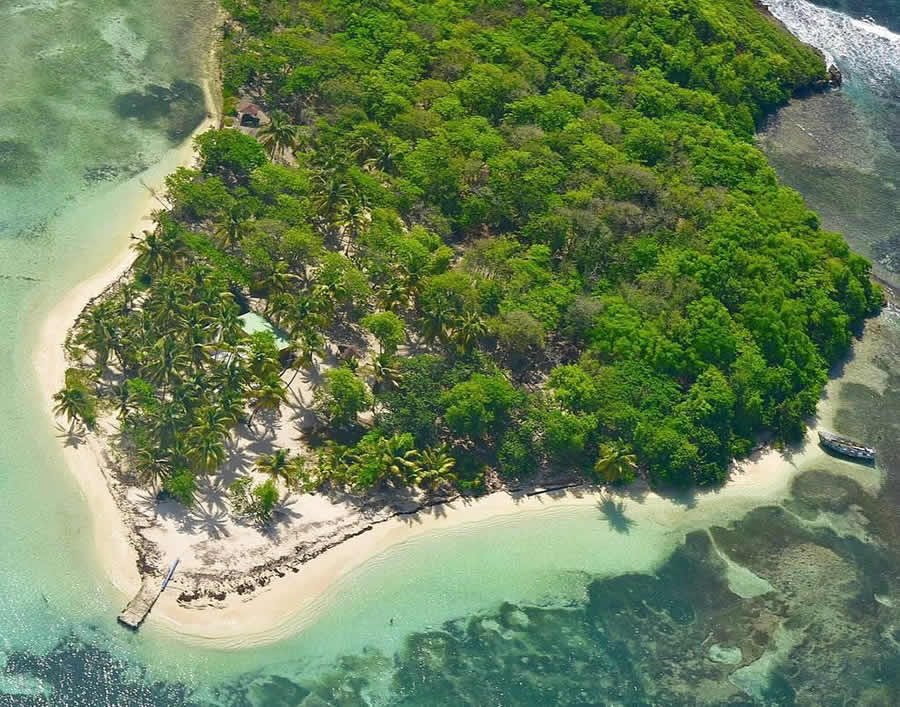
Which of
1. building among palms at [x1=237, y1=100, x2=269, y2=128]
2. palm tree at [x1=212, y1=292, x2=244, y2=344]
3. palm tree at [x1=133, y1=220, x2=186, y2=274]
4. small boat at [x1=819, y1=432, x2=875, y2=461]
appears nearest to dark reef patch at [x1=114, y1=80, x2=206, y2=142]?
building among palms at [x1=237, y1=100, x2=269, y2=128]

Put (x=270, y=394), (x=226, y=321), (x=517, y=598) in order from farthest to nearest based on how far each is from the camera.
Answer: (x=226, y=321) < (x=270, y=394) < (x=517, y=598)

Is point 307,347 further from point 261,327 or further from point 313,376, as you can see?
point 261,327

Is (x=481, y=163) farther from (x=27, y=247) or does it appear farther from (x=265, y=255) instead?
(x=27, y=247)

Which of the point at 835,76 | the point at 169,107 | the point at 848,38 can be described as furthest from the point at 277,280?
the point at 848,38

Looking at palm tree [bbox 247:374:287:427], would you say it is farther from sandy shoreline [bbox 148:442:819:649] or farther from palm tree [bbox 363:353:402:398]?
sandy shoreline [bbox 148:442:819:649]

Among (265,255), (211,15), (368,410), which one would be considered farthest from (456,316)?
(211,15)
